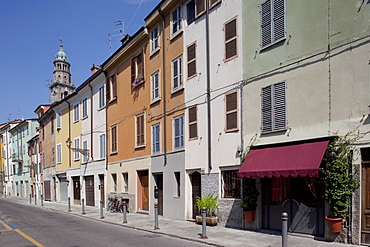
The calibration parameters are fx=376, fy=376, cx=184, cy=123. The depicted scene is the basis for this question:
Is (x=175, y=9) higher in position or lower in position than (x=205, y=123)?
higher

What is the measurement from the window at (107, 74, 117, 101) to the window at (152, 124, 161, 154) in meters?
6.02

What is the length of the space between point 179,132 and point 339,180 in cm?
890

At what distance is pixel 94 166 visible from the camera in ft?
92.5

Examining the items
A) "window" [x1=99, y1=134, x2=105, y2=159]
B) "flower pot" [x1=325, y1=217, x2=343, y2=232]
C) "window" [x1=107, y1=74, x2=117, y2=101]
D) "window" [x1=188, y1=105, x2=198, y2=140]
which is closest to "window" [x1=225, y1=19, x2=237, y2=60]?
"window" [x1=188, y1=105, x2=198, y2=140]

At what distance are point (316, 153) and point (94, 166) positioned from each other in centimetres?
2075

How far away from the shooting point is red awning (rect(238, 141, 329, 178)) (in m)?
10.3

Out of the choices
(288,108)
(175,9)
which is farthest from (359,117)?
(175,9)

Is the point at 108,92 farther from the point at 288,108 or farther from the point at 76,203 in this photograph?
the point at 288,108

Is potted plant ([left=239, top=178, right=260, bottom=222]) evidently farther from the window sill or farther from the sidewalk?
the window sill

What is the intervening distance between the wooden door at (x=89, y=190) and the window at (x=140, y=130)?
8964 millimetres

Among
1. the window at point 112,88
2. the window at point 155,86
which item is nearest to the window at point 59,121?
the window at point 112,88

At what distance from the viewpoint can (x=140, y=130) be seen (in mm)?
21656

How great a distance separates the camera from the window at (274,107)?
1194 centimetres

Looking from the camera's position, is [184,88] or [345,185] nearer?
[345,185]
